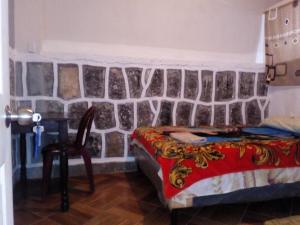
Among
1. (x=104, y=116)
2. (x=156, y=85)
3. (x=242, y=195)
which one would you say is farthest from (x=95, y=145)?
(x=242, y=195)

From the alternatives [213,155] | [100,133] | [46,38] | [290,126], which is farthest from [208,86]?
[46,38]

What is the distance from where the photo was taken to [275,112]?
359 centimetres

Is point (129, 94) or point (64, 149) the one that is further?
point (129, 94)

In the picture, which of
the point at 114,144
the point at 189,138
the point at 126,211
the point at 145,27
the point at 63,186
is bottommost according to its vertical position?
the point at 126,211

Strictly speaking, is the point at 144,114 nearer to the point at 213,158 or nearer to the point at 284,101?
the point at 213,158

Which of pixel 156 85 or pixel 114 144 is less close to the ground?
pixel 156 85

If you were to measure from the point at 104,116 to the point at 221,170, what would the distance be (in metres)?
1.69

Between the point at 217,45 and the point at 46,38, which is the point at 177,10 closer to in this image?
the point at 217,45

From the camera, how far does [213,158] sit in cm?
176

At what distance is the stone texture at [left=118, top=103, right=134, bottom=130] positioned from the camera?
3.10 metres

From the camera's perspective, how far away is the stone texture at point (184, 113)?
3323 millimetres

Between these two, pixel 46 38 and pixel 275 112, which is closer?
pixel 46 38

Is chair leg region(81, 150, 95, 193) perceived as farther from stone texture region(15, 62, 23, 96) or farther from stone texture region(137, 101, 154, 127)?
stone texture region(15, 62, 23, 96)

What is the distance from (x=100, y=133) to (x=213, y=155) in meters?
1.64
